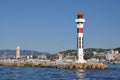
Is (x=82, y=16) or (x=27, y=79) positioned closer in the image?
(x=27, y=79)

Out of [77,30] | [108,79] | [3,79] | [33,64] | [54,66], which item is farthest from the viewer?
[33,64]

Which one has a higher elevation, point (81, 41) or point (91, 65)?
point (81, 41)

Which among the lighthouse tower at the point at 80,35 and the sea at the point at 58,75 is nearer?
the sea at the point at 58,75

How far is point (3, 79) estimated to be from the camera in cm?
5566

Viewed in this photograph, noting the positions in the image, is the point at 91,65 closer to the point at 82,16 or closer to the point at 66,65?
the point at 66,65

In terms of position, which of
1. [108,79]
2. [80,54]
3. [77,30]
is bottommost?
[108,79]

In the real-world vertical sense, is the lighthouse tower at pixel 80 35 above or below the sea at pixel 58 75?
above

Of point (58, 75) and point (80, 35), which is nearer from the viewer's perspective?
point (58, 75)

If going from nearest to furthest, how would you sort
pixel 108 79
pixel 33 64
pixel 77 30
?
pixel 108 79 → pixel 77 30 → pixel 33 64

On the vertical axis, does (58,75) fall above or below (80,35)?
below

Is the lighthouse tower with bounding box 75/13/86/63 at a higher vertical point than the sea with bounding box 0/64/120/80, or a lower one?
higher

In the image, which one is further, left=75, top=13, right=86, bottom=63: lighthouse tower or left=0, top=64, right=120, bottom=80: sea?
left=75, top=13, right=86, bottom=63: lighthouse tower

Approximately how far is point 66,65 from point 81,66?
5588 mm

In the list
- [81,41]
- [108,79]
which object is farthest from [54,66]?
[108,79]
